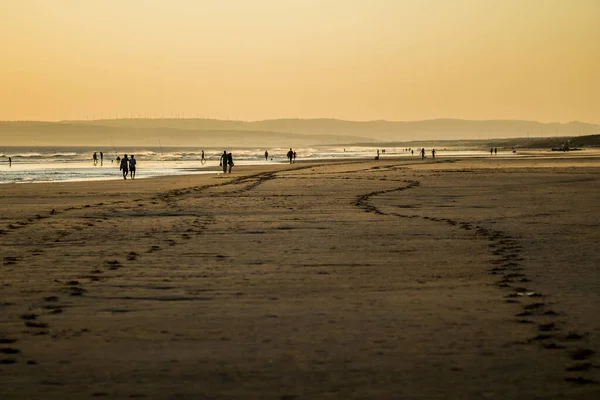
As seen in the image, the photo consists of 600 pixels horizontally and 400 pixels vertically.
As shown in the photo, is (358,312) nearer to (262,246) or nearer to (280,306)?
(280,306)

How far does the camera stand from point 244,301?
923 centimetres

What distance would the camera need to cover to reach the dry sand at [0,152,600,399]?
20.2ft

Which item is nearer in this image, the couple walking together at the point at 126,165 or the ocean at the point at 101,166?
the couple walking together at the point at 126,165

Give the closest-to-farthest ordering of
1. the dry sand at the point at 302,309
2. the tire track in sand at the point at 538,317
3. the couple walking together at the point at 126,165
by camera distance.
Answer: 1. the dry sand at the point at 302,309
2. the tire track in sand at the point at 538,317
3. the couple walking together at the point at 126,165

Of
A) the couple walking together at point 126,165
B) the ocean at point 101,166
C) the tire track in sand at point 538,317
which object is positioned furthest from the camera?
the ocean at point 101,166

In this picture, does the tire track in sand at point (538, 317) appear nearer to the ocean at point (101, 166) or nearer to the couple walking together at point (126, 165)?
the couple walking together at point (126, 165)

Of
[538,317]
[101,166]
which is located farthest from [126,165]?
[538,317]

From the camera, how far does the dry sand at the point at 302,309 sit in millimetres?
6152

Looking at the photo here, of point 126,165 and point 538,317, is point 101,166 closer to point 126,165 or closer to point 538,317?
point 126,165

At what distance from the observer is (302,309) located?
8773 mm

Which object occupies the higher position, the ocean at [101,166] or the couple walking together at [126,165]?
the couple walking together at [126,165]

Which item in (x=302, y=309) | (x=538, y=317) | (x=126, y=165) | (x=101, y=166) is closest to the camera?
(x=538, y=317)

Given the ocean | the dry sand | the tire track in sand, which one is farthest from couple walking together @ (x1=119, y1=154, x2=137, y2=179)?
the tire track in sand

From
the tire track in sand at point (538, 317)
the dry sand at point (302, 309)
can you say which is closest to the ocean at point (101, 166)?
the dry sand at point (302, 309)
